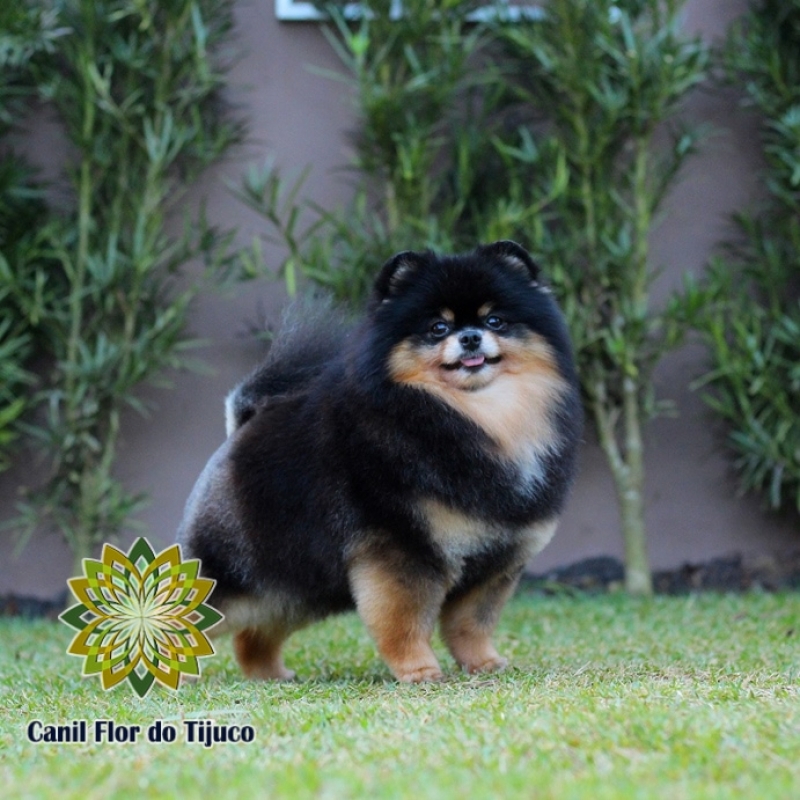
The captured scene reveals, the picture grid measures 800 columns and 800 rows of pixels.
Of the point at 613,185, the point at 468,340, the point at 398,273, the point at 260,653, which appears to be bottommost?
the point at 260,653

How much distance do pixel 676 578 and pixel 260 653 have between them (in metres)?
3.75

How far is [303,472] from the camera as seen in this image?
12.3ft

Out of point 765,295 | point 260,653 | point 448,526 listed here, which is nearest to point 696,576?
point 765,295

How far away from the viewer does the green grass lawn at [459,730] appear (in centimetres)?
212

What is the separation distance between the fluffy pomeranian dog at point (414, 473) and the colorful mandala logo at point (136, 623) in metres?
0.59

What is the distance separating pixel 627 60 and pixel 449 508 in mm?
3992

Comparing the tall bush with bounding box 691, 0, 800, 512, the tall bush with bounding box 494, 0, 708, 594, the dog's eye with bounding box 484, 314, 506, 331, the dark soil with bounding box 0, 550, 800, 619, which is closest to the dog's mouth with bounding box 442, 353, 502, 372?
the dog's eye with bounding box 484, 314, 506, 331

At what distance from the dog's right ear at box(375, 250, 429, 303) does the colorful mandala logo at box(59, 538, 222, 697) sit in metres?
1.17

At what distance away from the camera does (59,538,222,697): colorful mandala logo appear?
3201 mm

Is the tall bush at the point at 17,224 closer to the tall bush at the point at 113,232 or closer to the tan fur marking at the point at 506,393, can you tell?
the tall bush at the point at 113,232

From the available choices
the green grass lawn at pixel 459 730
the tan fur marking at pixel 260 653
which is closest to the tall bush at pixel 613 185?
the green grass lawn at pixel 459 730

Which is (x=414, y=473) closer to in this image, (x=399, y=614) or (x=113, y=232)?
(x=399, y=614)

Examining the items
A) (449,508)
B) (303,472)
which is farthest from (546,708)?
(303,472)

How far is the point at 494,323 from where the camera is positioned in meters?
3.70
